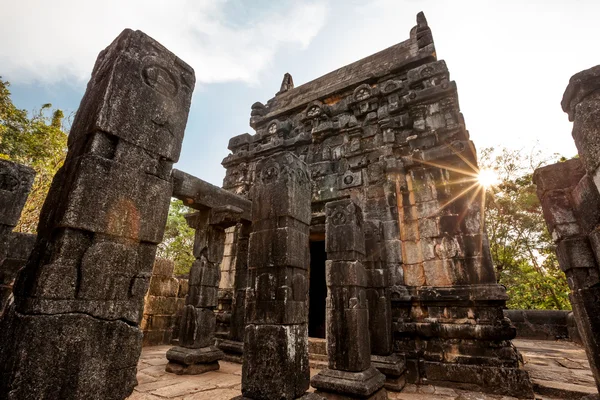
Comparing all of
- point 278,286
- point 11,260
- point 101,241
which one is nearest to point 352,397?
point 278,286

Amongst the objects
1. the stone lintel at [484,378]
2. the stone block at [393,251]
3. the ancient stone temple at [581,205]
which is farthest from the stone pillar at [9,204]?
the ancient stone temple at [581,205]

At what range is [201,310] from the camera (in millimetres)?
5574

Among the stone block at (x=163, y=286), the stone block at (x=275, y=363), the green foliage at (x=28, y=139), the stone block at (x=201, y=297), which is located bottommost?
the stone block at (x=275, y=363)

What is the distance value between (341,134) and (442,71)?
284 centimetres

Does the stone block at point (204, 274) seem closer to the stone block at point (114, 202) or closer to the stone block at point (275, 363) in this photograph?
the stone block at point (275, 363)

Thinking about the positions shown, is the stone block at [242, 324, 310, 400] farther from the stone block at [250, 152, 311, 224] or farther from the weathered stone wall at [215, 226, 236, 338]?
the weathered stone wall at [215, 226, 236, 338]

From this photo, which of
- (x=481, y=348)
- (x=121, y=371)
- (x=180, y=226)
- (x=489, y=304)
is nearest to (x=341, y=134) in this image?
(x=489, y=304)

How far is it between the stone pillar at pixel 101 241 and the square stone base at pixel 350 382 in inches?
99.1

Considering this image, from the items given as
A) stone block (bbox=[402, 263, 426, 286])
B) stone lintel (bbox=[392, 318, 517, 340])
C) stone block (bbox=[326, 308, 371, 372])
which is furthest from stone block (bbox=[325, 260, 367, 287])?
stone block (bbox=[402, 263, 426, 286])

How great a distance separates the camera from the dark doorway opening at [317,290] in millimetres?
9539

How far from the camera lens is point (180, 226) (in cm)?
2034

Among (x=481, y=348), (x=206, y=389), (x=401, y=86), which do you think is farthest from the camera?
(x=401, y=86)

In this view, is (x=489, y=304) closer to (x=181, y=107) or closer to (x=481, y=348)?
(x=481, y=348)

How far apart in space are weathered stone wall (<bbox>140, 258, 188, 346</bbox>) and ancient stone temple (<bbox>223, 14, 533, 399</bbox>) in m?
3.46
